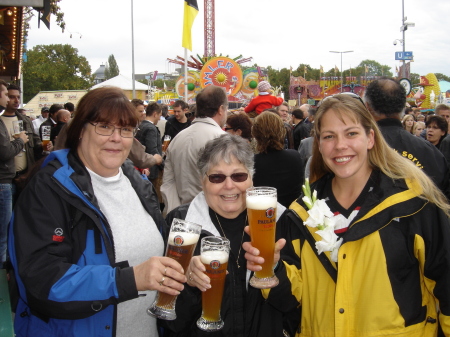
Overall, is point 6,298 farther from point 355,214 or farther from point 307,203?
point 355,214

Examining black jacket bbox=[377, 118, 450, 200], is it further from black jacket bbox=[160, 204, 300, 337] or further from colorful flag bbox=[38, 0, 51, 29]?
colorful flag bbox=[38, 0, 51, 29]

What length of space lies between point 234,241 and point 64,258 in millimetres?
914

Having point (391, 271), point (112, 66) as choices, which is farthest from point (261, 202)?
point (112, 66)

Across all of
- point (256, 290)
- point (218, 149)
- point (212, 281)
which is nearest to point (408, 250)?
point (256, 290)

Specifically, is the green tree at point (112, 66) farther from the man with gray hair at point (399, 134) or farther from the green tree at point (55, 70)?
the man with gray hair at point (399, 134)

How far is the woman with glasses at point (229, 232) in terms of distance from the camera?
1.98 metres

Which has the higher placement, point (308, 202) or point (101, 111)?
point (101, 111)

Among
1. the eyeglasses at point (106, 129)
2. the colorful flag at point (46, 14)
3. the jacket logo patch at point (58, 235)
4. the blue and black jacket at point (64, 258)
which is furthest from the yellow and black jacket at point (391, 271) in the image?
the colorful flag at point (46, 14)

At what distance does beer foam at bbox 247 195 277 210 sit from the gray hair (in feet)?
1.64

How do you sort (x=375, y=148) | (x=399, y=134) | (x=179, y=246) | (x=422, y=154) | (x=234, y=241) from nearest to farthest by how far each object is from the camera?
1. (x=179, y=246)
2. (x=375, y=148)
3. (x=234, y=241)
4. (x=422, y=154)
5. (x=399, y=134)

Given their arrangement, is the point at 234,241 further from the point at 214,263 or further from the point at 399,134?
the point at 399,134

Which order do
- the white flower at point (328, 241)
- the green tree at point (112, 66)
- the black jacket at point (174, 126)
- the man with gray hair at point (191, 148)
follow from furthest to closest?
the green tree at point (112, 66)
the black jacket at point (174, 126)
the man with gray hair at point (191, 148)
the white flower at point (328, 241)

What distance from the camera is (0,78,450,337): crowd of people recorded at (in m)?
1.67

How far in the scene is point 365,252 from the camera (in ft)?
6.03
